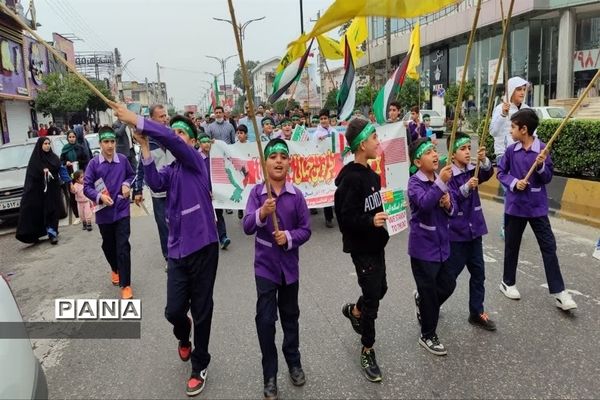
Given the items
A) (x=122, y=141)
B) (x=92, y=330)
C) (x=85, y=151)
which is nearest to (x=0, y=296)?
(x=92, y=330)

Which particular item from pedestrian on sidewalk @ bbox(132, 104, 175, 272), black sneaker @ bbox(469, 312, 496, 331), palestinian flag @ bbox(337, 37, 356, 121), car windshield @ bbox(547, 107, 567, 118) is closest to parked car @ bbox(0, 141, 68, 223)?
pedestrian on sidewalk @ bbox(132, 104, 175, 272)

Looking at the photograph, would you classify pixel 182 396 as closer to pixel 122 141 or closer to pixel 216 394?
pixel 216 394

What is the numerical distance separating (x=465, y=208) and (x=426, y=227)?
2.11 feet

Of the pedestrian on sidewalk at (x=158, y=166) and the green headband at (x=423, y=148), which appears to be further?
the pedestrian on sidewalk at (x=158, y=166)

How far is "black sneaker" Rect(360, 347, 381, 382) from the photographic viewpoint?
3367mm

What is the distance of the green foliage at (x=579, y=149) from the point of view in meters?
7.98

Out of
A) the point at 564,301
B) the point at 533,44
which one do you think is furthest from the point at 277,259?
the point at 533,44

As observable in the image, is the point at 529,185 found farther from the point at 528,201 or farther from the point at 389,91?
the point at 389,91

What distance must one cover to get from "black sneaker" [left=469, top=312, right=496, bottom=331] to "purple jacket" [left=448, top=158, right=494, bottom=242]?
2.19ft

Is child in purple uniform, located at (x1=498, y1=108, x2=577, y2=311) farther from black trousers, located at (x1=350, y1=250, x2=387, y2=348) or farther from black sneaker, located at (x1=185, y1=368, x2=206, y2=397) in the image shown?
black sneaker, located at (x1=185, y1=368, x2=206, y2=397)

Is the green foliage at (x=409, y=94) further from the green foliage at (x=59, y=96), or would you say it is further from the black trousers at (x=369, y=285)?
the black trousers at (x=369, y=285)

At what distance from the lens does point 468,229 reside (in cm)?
407

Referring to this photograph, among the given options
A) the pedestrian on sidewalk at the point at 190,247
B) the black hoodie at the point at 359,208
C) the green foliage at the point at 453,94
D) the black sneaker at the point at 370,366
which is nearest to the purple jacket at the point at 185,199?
the pedestrian on sidewalk at the point at 190,247

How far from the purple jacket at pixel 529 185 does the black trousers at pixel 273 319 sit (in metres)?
2.41
